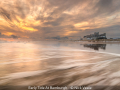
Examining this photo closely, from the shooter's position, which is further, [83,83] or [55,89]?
[83,83]

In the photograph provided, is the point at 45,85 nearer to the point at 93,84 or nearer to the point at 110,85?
the point at 93,84

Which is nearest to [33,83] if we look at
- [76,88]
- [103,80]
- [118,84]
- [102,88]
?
[76,88]

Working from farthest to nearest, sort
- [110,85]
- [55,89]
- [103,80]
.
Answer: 1. [103,80]
2. [110,85]
3. [55,89]

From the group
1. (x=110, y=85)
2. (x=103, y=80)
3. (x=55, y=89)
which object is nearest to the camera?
(x=55, y=89)

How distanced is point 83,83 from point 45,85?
4.17ft

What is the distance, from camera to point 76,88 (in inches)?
83.7

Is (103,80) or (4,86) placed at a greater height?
(4,86)

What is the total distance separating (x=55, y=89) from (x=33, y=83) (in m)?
0.82

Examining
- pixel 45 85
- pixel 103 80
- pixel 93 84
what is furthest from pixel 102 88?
pixel 45 85

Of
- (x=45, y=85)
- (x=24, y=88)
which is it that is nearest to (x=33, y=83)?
(x=24, y=88)

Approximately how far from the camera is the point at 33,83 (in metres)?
2.34

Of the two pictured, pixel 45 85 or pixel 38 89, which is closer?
pixel 38 89

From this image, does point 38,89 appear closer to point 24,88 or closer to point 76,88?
point 24,88

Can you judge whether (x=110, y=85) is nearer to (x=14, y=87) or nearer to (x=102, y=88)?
(x=102, y=88)
